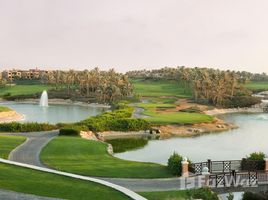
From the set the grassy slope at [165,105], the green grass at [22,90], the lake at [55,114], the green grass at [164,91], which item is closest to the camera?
the grassy slope at [165,105]

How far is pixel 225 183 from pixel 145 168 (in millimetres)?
7997

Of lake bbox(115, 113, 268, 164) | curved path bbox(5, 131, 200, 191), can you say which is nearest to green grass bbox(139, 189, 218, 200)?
curved path bbox(5, 131, 200, 191)

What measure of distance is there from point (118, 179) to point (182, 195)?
698 cm

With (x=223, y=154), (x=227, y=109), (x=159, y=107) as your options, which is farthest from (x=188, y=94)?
(x=223, y=154)

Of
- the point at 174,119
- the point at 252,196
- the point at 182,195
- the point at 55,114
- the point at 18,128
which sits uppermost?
the point at 252,196

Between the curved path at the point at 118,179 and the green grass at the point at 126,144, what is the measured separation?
9109mm

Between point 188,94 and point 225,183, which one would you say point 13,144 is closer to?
point 225,183

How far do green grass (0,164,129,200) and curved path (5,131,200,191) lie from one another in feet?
17.1

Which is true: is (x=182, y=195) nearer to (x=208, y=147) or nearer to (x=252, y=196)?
(x=252, y=196)

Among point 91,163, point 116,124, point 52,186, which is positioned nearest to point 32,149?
point 91,163

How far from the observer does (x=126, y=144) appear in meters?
63.3

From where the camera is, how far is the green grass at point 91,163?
1403 inches

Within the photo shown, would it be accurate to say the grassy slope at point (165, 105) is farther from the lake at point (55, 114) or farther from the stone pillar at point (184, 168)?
the stone pillar at point (184, 168)

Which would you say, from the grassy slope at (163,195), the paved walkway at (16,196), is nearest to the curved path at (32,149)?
the grassy slope at (163,195)
